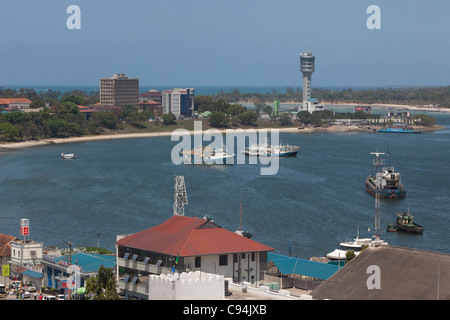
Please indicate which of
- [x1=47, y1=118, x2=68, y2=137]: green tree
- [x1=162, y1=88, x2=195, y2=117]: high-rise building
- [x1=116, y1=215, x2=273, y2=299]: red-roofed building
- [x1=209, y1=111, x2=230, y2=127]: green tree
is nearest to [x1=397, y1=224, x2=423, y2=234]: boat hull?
[x1=116, y1=215, x2=273, y2=299]: red-roofed building

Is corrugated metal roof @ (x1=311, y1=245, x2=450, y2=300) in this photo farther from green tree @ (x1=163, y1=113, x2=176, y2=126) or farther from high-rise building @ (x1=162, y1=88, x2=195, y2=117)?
high-rise building @ (x1=162, y1=88, x2=195, y2=117)

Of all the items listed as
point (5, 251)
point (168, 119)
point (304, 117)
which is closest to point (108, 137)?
point (168, 119)

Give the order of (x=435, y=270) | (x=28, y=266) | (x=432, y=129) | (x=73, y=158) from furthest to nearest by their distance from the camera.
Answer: (x=432, y=129)
(x=73, y=158)
(x=28, y=266)
(x=435, y=270)

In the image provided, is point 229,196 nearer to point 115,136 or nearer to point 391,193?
point 391,193
